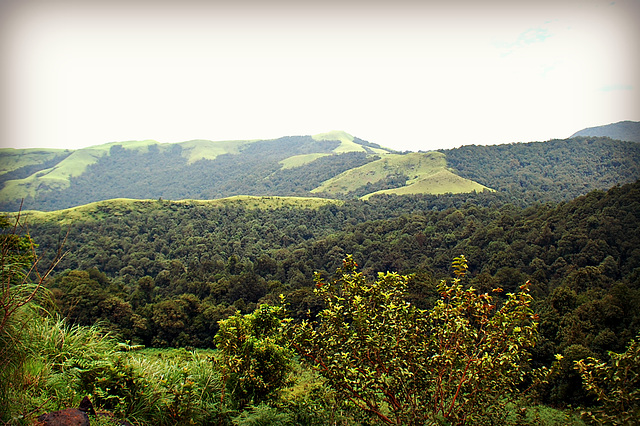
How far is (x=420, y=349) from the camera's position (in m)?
7.34

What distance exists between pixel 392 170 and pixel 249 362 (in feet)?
581

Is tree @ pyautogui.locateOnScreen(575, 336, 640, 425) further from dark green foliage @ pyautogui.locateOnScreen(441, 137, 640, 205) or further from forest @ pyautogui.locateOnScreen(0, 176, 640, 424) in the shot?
dark green foliage @ pyautogui.locateOnScreen(441, 137, 640, 205)

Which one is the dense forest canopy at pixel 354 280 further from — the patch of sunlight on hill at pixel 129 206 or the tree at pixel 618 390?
the patch of sunlight on hill at pixel 129 206

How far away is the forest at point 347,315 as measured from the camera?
6.89 m

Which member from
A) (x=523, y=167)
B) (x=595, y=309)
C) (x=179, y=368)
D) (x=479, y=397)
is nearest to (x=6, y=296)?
(x=179, y=368)

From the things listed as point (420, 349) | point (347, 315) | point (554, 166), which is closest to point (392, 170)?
point (554, 166)

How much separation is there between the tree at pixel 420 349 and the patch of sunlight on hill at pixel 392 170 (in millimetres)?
164168

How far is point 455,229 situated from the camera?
244 feet

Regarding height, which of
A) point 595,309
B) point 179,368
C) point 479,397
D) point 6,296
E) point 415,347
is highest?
point 6,296

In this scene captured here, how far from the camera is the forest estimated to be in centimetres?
689

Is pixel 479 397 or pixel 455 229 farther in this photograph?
pixel 455 229

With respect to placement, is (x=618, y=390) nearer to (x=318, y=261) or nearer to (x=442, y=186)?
(x=318, y=261)

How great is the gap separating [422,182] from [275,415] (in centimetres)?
14595

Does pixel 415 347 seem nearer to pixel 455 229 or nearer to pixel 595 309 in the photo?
pixel 595 309
